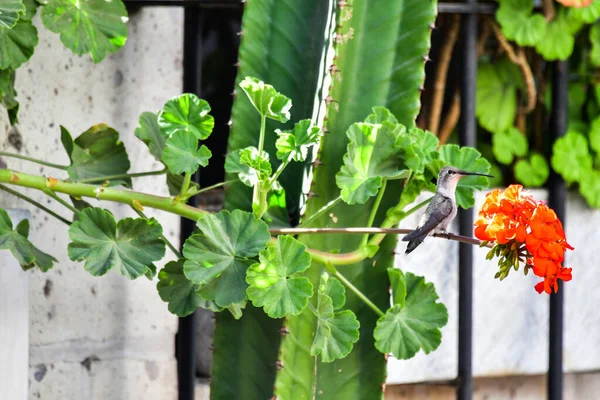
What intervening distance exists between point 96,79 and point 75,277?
1.24 ft

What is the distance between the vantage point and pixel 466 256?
1820 millimetres

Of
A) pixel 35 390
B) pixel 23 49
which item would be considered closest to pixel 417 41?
pixel 23 49

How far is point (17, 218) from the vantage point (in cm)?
135

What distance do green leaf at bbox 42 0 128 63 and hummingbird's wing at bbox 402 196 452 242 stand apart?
539 mm

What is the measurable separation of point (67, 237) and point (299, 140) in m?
0.70

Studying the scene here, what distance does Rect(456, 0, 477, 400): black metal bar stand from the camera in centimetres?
182

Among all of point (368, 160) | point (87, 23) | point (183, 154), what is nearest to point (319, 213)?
point (368, 160)

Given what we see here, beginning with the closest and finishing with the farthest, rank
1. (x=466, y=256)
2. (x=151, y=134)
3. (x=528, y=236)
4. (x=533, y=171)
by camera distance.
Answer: (x=528, y=236) < (x=151, y=134) < (x=466, y=256) < (x=533, y=171)

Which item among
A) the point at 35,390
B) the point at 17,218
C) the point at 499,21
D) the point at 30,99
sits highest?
the point at 499,21

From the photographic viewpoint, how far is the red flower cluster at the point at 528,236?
98 cm

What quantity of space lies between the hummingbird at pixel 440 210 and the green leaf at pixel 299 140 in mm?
172

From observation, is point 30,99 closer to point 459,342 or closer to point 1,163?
point 1,163

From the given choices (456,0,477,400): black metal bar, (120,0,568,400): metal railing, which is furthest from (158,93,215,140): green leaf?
(456,0,477,400): black metal bar

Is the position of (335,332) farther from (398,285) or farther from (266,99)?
(266,99)
